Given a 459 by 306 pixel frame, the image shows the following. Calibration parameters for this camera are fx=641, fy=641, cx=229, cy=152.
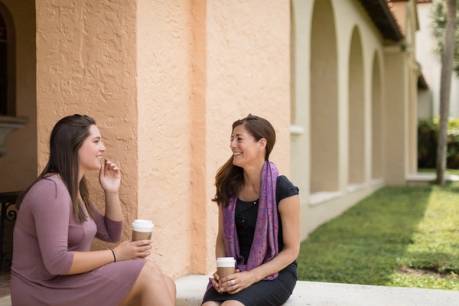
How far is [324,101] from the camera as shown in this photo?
11016 mm

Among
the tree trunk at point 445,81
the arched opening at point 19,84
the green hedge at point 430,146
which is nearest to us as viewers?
the arched opening at point 19,84

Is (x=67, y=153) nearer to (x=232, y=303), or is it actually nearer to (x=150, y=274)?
(x=150, y=274)

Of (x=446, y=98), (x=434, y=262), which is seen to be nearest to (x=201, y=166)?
(x=434, y=262)

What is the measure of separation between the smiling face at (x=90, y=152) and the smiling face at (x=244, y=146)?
727mm

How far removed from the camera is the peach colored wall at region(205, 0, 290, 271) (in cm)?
436

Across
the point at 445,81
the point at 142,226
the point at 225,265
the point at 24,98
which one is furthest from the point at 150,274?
the point at 445,81

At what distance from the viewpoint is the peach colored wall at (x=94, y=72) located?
12.1ft

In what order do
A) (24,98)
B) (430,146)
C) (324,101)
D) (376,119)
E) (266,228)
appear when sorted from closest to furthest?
1. (266,228)
2. (24,98)
3. (324,101)
4. (376,119)
5. (430,146)

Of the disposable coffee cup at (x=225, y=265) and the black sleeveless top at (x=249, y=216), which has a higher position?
the black sleeveless top at (x=249, y=216)

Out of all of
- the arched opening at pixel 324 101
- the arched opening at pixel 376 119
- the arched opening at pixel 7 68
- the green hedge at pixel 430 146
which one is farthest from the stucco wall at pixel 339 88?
the green hedge at pixel 430 146

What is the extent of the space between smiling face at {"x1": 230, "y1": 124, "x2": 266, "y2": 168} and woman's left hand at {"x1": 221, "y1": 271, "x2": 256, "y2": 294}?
60 centimetres

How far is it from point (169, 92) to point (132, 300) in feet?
4.77

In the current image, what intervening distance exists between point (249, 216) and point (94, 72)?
1.25m

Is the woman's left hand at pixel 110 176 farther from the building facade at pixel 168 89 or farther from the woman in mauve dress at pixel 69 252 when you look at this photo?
the woman in mauve dress at pixel 69 252
